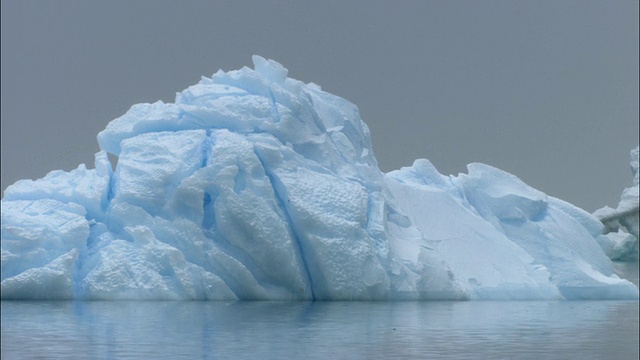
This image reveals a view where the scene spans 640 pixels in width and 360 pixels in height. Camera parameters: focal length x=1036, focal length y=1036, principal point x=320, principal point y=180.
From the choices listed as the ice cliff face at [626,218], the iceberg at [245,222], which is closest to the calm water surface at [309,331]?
the iceberg at [245,222]

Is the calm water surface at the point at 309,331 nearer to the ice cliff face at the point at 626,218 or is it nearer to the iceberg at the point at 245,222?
the iceberg at the point at 245,222

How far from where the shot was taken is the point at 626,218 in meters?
26.9

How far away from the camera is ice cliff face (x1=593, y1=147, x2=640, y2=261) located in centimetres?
2658

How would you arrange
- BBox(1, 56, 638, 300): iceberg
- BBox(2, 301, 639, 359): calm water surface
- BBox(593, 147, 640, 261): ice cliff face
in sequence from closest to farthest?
1. BBox(2, 301, 639, 359): calm water surface
2. BBox(1, 56, 638, 300): iceberg
3. BBox(593, 147, 640, 261): ice cliff face

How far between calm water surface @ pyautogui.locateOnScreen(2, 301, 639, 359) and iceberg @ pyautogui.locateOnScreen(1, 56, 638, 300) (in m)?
0.62

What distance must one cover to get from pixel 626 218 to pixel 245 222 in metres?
15.4

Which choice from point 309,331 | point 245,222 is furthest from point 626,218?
point 309,331

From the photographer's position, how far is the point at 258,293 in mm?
14633

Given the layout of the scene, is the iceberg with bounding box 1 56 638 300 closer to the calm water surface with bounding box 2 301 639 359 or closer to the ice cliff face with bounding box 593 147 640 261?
the calm water surface with bounding box 2 301 639 359

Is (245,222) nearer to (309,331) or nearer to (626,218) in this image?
(309,331)

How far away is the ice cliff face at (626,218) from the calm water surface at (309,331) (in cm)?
1267

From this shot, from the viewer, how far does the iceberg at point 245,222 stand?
46.7 ft

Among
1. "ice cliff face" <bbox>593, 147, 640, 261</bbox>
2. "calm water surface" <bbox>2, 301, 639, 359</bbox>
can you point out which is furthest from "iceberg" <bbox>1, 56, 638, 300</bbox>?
"ice cliff face" <bbox>593, 147, 640, 261</bbox>

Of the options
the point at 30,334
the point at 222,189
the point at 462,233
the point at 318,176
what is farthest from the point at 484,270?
the point at 30,334
